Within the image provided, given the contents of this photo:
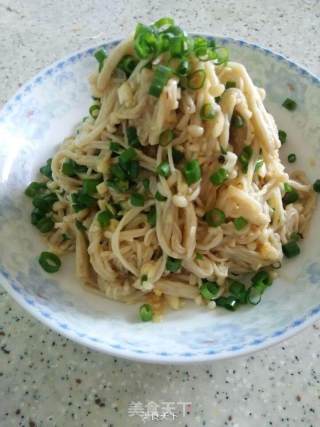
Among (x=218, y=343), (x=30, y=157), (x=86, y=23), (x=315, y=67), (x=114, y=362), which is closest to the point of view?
(x=218, y=343)

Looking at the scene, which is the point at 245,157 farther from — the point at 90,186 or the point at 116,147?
the point at 90,186

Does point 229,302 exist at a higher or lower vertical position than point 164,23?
lower

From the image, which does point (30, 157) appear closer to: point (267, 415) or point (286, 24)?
point (267, 415)

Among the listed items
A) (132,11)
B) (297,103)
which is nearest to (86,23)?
(132,11)

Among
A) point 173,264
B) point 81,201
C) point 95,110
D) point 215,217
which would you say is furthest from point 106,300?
point 95,110

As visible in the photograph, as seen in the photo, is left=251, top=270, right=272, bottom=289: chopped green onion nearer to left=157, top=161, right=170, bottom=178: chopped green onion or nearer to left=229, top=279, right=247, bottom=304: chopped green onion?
left=229, top=279, right=247, bottom=304: chopped green onion

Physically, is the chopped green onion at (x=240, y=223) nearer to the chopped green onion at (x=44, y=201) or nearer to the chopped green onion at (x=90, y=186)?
the chopped green onion at (x=90, y=186)
